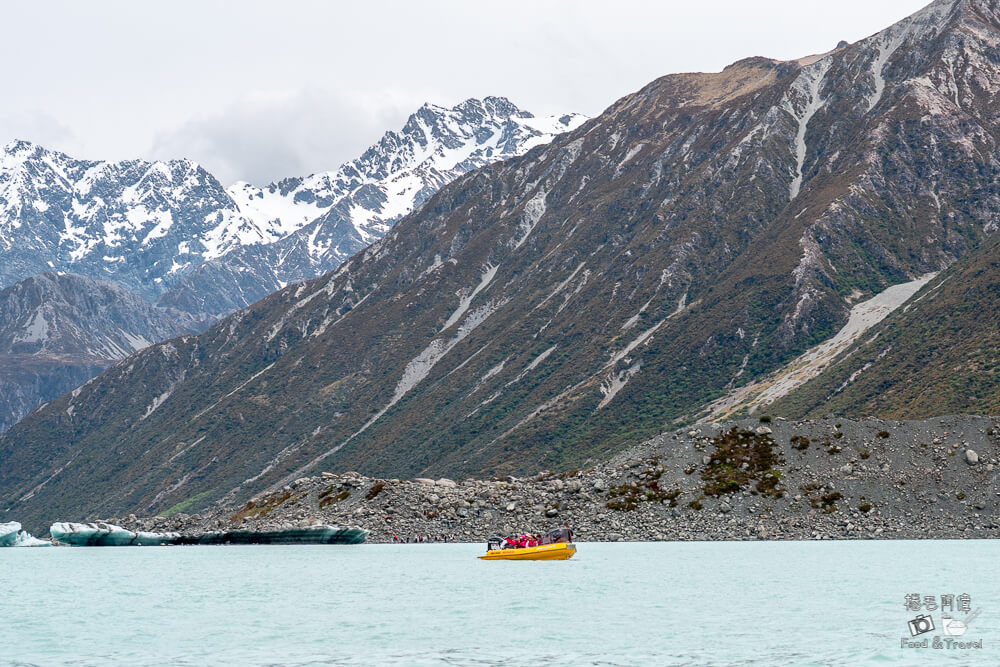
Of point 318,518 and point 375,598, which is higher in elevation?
point 318,518

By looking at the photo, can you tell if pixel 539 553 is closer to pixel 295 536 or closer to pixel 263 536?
pixel 295 536

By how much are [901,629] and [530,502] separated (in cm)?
9280

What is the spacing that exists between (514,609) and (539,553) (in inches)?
1827

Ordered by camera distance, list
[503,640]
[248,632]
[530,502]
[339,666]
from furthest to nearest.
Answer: [530,502] → [248,632] → [503,640] → [339,666]

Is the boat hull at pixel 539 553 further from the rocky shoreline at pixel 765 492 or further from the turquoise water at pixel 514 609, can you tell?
the rocky shoreline at pixel 765 492

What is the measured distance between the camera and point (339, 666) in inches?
2034

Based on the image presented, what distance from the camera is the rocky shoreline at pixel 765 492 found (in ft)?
449

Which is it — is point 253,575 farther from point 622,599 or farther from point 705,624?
point 705,624

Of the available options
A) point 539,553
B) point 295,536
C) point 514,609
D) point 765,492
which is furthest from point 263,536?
point 514,609

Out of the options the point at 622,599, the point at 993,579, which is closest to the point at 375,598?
the point at 622,599

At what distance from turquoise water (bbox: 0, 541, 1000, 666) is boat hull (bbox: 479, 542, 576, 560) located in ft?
5.84

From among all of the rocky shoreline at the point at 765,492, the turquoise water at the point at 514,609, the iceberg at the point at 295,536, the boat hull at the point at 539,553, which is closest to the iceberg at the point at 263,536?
the iceberg at the point at 295,536

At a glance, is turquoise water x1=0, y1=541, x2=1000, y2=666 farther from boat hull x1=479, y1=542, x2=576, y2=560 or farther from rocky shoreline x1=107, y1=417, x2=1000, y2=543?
rocky shoreline x1=107, y1=417, x2=1000, y2=543

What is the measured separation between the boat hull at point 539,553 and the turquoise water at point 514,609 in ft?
5.84
